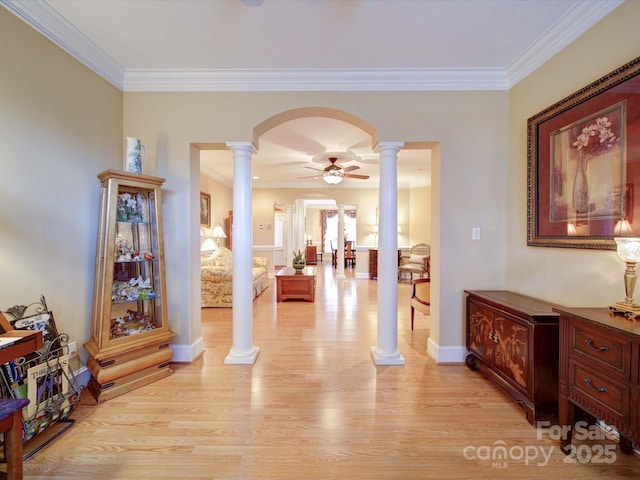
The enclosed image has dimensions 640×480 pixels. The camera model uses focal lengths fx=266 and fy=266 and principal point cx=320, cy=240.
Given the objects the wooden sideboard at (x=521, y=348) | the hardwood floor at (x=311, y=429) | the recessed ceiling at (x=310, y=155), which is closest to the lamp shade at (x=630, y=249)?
the wooden sideboard at (x=521, y=348)

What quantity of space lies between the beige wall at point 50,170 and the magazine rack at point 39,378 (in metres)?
0.17

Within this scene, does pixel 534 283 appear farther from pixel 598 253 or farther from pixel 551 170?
pixel 551 170

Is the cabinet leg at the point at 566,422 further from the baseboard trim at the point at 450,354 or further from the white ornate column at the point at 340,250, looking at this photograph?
the white ornate column at the point at 340,250

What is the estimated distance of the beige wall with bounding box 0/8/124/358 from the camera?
1.71 metres

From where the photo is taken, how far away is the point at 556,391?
5.82 feet

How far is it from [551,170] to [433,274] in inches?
51.6

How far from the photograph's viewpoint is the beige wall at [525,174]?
1657 millimetres

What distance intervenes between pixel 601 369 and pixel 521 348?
1.77ft

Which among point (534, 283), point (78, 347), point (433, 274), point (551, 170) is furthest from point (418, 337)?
point (78, 347)

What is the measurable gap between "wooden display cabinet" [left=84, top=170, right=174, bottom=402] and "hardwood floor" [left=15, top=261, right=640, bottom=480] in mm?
196

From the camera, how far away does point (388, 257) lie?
265cm

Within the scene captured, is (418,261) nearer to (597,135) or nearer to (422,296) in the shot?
(422,296)

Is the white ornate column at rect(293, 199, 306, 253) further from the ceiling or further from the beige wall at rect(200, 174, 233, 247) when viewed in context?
the ceiling

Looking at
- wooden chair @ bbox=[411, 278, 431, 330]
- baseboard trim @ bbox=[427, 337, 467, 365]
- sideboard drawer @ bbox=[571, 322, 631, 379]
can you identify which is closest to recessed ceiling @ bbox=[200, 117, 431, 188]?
wooden chair @ bbox=[411, 278, 431, 330]
